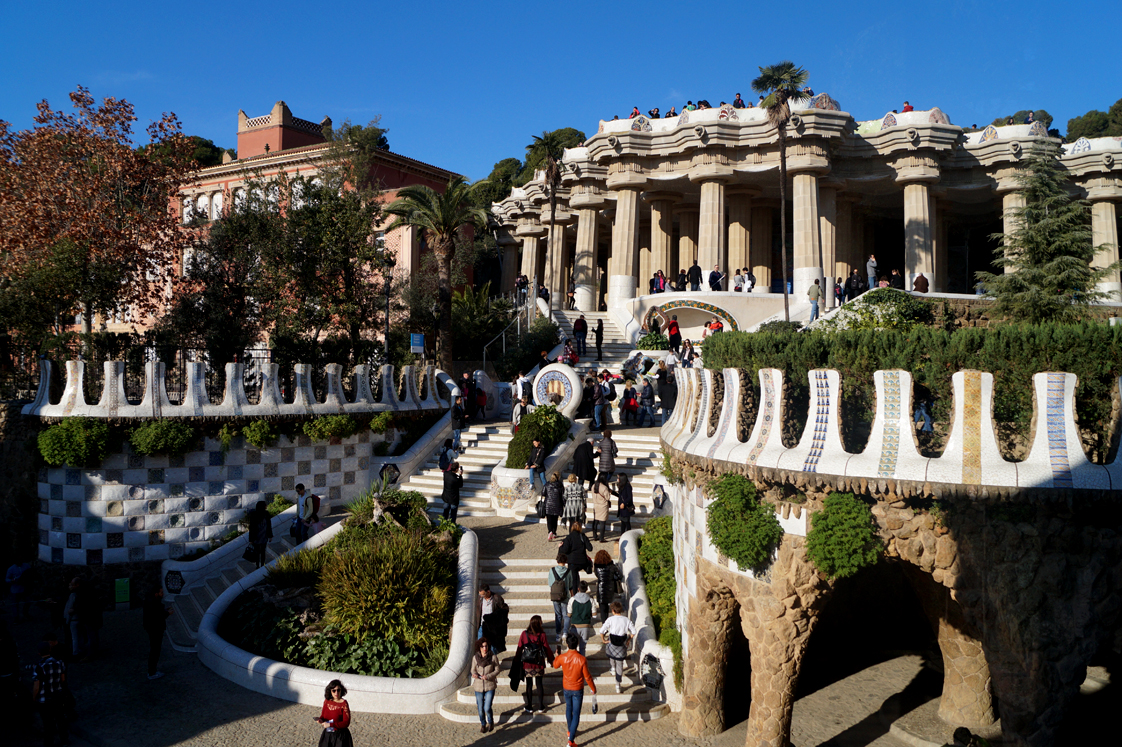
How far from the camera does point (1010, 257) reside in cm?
2122

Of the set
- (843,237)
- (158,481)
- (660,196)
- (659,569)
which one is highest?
(660,196)

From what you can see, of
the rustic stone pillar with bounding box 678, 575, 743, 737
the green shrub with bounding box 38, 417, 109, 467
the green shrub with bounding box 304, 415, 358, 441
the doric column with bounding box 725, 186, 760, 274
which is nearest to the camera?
the rustic stone pillar with bounding box 678, 575, 743, 737

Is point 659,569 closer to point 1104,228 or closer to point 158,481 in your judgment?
point 158,481

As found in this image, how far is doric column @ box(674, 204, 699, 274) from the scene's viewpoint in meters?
41.7

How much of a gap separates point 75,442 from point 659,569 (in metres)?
12.5

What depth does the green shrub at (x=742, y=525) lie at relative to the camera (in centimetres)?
995

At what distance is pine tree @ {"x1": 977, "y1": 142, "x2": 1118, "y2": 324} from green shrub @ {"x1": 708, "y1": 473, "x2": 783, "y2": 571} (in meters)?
13.6

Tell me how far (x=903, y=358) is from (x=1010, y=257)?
14.5 m

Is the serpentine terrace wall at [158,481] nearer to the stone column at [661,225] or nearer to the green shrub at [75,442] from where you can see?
the green shrub at [75,442]

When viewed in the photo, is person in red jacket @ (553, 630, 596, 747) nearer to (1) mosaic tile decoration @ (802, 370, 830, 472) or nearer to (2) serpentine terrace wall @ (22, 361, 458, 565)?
(1) mosaic tile decoration @ (802, 370, 830, 472)

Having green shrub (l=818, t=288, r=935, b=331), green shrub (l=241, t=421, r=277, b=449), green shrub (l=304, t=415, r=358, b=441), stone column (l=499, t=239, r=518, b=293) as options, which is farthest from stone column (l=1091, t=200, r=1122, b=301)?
green shrub (l=241, t=421, r=277, b=449)

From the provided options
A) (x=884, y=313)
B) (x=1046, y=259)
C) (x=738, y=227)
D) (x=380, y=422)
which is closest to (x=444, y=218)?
(x=380, y=422)

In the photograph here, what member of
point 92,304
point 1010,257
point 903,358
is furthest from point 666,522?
point 92,304

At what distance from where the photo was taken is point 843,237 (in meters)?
38.9
